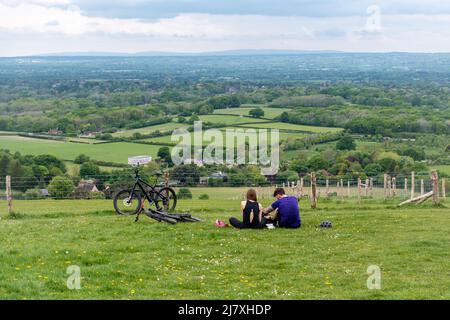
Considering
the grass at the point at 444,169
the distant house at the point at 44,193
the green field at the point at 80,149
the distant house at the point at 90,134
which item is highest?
the distant house at the point at 44,193

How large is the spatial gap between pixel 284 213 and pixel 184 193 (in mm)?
23353

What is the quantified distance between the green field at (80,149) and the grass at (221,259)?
2094 inches

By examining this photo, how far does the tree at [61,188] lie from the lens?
127 feet

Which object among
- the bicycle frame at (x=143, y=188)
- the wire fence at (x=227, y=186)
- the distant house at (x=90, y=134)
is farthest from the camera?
the distant house at (x=90, y=134)

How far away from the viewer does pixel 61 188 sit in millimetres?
39969

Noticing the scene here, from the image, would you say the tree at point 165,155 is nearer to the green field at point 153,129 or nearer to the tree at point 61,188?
the green field at point 153,129

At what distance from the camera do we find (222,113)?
121938 millimetres

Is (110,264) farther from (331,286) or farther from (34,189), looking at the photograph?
(34,189)

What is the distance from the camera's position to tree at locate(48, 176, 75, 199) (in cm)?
3872

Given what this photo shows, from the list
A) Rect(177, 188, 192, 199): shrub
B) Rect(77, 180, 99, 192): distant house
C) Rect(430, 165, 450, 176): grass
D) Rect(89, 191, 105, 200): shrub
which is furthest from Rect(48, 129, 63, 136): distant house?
Rect(89, 191, 105, 200): shrub

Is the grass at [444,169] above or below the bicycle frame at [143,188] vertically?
below

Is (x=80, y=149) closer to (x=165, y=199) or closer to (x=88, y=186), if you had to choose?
(x=88, y=186)

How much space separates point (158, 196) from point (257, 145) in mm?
62883

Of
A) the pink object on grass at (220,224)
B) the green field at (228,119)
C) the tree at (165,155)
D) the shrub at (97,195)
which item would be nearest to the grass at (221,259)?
the pink object on grass at (220,224)
